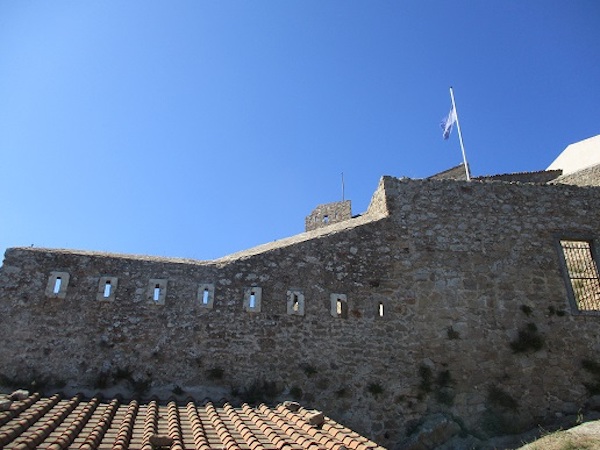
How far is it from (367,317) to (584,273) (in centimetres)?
711

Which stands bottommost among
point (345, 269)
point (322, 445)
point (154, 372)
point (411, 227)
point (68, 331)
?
point (322, 445)

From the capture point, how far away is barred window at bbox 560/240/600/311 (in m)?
12.9

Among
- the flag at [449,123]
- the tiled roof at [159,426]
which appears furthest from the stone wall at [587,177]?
the tiled roof at [159,426]

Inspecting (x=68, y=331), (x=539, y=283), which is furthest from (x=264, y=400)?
(x=539, y=283)

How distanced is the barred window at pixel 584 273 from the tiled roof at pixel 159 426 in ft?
27.7

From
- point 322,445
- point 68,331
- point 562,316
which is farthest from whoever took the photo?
point 562,316

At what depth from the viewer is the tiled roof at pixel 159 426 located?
643 cm

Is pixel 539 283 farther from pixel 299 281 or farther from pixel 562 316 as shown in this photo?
pixel 299 281

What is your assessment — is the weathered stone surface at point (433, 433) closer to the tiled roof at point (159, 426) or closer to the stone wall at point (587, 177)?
the tiled roof at point (159, 426)

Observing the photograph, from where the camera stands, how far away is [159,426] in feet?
24.7

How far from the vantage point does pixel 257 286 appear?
35.4 ft

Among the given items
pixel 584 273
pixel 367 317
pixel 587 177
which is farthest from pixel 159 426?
pixel 587 177

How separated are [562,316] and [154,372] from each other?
9.26 m

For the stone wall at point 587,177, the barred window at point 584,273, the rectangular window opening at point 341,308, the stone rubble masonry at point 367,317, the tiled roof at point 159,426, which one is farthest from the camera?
the stone wall at point 587,177
